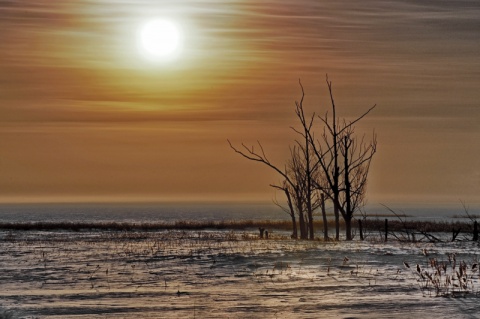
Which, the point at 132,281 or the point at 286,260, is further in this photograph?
the point at 286,260

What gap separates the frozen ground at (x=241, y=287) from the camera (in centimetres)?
1563

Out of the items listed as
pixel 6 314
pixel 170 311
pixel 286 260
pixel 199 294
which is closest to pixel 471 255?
pixel 286 260

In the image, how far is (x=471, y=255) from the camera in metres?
28.7

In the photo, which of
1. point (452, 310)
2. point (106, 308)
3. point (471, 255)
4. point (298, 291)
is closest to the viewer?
point (452, 310)

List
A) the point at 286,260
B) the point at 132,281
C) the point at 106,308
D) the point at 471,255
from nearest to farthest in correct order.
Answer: the point at 106,308
the point at 132,281
the point at 286,260
the point at 471,255

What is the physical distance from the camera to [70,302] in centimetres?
1741

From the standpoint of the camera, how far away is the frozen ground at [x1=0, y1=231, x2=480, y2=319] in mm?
15633

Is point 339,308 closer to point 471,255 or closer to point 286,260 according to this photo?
point 286,260

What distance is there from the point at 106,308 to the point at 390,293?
6240 mm

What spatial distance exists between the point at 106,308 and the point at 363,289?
236 inches

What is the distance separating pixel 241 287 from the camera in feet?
64.6

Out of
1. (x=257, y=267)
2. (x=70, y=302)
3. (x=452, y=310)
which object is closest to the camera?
(x=452, y=310)

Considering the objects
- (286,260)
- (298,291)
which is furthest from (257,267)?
(298,291)

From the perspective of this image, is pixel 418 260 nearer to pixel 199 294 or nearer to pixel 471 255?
pixel 471 255
